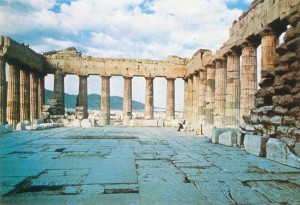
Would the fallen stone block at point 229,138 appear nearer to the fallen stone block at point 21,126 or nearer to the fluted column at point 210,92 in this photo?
the fluted column at point 210,92

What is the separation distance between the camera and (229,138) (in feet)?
33.2

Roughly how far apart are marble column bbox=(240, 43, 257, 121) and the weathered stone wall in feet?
17.3

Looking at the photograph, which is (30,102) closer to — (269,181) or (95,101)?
(269,181)

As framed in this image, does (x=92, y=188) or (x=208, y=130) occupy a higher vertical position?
(x=92, y=188)

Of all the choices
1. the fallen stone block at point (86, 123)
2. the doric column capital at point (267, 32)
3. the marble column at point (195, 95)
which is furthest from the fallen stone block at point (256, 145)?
the fallen stone block at point (86, 123)

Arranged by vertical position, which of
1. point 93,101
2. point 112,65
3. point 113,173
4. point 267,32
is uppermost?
point 112,65

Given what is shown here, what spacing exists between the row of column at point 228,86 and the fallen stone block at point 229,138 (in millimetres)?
2309

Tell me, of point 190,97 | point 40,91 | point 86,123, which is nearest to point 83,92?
point 40,91

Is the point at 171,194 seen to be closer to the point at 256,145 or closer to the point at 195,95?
the point at 256,145

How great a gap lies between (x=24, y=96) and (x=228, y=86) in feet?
55.7

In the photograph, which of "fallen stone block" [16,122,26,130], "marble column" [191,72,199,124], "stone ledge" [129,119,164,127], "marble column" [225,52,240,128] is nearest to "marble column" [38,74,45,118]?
"stone ledge" [129,119,164,127]

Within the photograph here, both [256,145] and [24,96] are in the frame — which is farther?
[24,96]

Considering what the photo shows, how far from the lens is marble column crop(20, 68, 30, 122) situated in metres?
24.0

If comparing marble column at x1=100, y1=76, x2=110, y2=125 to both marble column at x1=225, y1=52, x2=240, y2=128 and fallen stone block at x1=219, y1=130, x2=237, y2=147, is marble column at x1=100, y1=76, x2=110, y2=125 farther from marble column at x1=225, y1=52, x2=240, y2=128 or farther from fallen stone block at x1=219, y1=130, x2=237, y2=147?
fallen stone block at x1=219, y1=130, x2=237, y2=147
